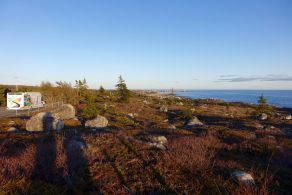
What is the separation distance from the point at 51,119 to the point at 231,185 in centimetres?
1431

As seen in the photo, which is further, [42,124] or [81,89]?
→ [81,89]

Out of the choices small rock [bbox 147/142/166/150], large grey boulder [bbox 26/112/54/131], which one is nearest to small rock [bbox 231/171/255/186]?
small rock [bbox 147/142/166/150]

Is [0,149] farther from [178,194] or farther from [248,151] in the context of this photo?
[248,151]

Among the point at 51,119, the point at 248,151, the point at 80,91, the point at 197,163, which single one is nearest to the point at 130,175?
the point at 197,163

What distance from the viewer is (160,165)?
6.69 meters

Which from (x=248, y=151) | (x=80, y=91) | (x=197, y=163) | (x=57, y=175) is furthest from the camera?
(x=80, y=91)

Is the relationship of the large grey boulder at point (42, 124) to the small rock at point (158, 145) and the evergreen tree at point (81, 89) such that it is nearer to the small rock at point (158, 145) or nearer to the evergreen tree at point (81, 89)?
the small rock at point (158, 145)

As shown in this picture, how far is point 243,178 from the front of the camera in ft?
18.8

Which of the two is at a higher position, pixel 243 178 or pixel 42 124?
pixel 243 178

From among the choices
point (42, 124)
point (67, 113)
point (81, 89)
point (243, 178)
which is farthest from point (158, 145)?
point (81, 89)

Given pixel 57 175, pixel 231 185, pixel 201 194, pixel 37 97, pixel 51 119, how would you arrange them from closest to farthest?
1. pixel 201 194
2. pixel 231 185
3. pixel 57 175
4. pixel 51 119
5. pixel 37 97

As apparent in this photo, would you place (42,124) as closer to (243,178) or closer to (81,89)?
(243,178)

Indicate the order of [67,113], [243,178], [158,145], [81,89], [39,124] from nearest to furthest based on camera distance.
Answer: [243,178], [158,145], [39,124], [67,113], [81,89]

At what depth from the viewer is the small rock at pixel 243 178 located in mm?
5586
